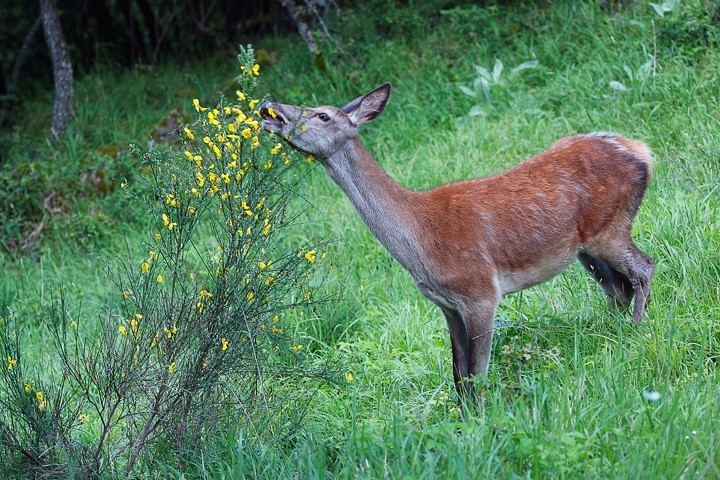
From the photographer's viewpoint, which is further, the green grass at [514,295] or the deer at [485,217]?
the deer at [485,217]

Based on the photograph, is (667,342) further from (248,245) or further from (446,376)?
(248,245)

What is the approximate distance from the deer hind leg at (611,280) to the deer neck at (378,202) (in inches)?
49.4

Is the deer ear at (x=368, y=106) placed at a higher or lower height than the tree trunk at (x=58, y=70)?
lower

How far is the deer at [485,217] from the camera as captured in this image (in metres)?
5.18

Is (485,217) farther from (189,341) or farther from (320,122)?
(189,341)

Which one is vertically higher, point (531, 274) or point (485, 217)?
point (485, 217)

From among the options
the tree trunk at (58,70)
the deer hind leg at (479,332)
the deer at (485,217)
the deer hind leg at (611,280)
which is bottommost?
the deer hind leg at (611,280)

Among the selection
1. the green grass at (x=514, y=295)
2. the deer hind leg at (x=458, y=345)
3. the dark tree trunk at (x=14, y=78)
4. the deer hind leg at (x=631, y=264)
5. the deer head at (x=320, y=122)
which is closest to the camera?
the green grass at (x=514, y=295)

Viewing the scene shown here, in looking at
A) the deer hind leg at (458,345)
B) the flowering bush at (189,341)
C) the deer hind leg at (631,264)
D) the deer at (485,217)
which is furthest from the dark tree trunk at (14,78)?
the deer hind leg at (631,264)

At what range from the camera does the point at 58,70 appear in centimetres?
1159

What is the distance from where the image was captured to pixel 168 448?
16.1 feet

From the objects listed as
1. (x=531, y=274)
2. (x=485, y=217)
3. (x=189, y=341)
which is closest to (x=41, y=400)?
(x=189, y=341)

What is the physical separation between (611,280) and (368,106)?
1871 mm

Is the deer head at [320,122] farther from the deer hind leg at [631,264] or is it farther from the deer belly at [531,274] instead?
the deer hind leg at [631,264]
